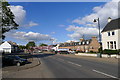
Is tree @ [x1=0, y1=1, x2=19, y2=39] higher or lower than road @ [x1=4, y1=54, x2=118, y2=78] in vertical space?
higher

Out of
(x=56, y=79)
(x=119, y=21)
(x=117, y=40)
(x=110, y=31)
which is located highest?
(x=119, y=21)

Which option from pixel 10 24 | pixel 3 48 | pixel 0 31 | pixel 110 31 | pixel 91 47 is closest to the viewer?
pixel 0 31

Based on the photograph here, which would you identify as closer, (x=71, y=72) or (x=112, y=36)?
(x=71, y=72)

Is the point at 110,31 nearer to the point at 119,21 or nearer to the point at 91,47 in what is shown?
the point at 119,21

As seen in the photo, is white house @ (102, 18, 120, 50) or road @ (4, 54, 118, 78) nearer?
road @ (4, 54, 118, 78)

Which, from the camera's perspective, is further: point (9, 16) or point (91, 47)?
point (91, 47)

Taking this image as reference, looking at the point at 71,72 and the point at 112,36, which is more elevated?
the point at 112,36

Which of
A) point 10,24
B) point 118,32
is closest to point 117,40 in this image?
point 118,32

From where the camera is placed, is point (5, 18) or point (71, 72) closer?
point (71, 72)

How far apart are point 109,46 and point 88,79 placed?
34151 mm

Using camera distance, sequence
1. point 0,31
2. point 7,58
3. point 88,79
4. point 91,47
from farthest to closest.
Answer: point 91,47, point 0,31, point 7,58, point 88,79

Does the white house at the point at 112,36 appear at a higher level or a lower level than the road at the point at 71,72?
higher

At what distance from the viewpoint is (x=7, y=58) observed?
21.1 m

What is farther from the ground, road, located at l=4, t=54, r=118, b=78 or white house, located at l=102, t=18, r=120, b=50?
white house, located at l=102, t=18, r=120, b=50
